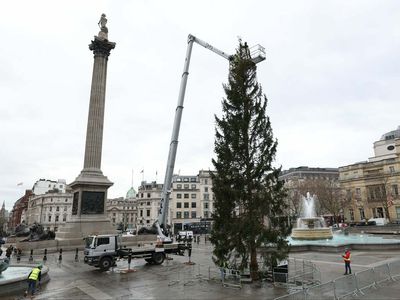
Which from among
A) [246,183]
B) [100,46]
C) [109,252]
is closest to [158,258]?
[109,252]

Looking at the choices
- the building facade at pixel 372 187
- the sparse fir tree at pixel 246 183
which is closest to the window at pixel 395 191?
the building facade at pixel 372 187

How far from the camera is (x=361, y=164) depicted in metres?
83.9

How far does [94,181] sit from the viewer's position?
39.6 metres

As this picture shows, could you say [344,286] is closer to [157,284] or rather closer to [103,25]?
[157,284]

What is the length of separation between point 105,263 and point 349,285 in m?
17.2

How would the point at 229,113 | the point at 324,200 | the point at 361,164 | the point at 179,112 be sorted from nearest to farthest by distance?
the point at 229,113 → the point at 179,112 → the point at 324,200 → the point at 361,164

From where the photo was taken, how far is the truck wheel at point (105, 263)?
2308cm

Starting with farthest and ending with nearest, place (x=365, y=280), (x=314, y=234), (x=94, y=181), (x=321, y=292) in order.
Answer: (x=94, y=181) < (x=314, y=234) < (x=365, y=280) < (x=321, y=292)

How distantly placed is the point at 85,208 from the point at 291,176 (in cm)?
9673

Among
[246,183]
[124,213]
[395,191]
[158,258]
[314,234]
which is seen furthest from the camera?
[124,213]

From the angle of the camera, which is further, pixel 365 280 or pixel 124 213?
pixel 124 213

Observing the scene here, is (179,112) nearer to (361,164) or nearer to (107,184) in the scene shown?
(107,184)

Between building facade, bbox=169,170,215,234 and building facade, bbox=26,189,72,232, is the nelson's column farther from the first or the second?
building facade, bbox=26,189,72,232

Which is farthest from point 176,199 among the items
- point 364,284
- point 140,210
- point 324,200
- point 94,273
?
point 364,284
